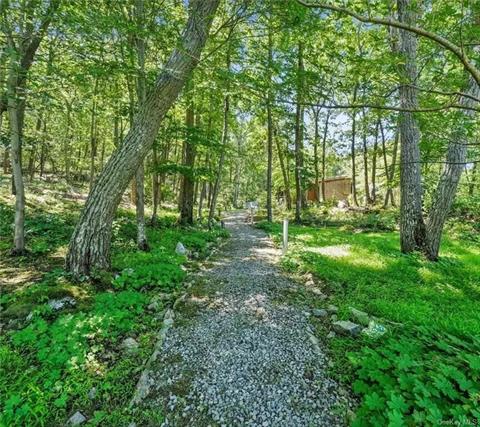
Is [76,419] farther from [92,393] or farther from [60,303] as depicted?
[60,303]

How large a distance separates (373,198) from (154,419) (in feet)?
63.8

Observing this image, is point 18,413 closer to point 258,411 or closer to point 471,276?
point 258,411

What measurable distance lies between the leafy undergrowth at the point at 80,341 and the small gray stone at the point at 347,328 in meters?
2.16

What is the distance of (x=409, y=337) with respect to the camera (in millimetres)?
2793

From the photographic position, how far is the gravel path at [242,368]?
2203 millimetres

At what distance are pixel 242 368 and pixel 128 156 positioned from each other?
3.81 metres

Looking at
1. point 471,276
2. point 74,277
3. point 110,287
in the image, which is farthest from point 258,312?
point 471,276

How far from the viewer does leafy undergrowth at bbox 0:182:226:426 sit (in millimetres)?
2230

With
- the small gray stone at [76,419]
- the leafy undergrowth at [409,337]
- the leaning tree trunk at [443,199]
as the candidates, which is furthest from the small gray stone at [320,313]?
the leaning tree trunk at [443,199]

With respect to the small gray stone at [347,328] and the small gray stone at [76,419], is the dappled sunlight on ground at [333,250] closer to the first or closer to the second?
the small gray stone at [347,328]

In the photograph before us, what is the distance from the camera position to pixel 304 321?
11.7 ft

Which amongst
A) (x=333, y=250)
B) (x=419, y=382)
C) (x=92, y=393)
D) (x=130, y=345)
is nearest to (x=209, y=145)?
(x=333, y=250)

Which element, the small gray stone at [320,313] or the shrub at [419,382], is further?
the small gray stone at [320,313]

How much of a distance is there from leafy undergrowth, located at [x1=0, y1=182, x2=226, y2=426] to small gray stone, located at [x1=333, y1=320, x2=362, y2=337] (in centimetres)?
216
